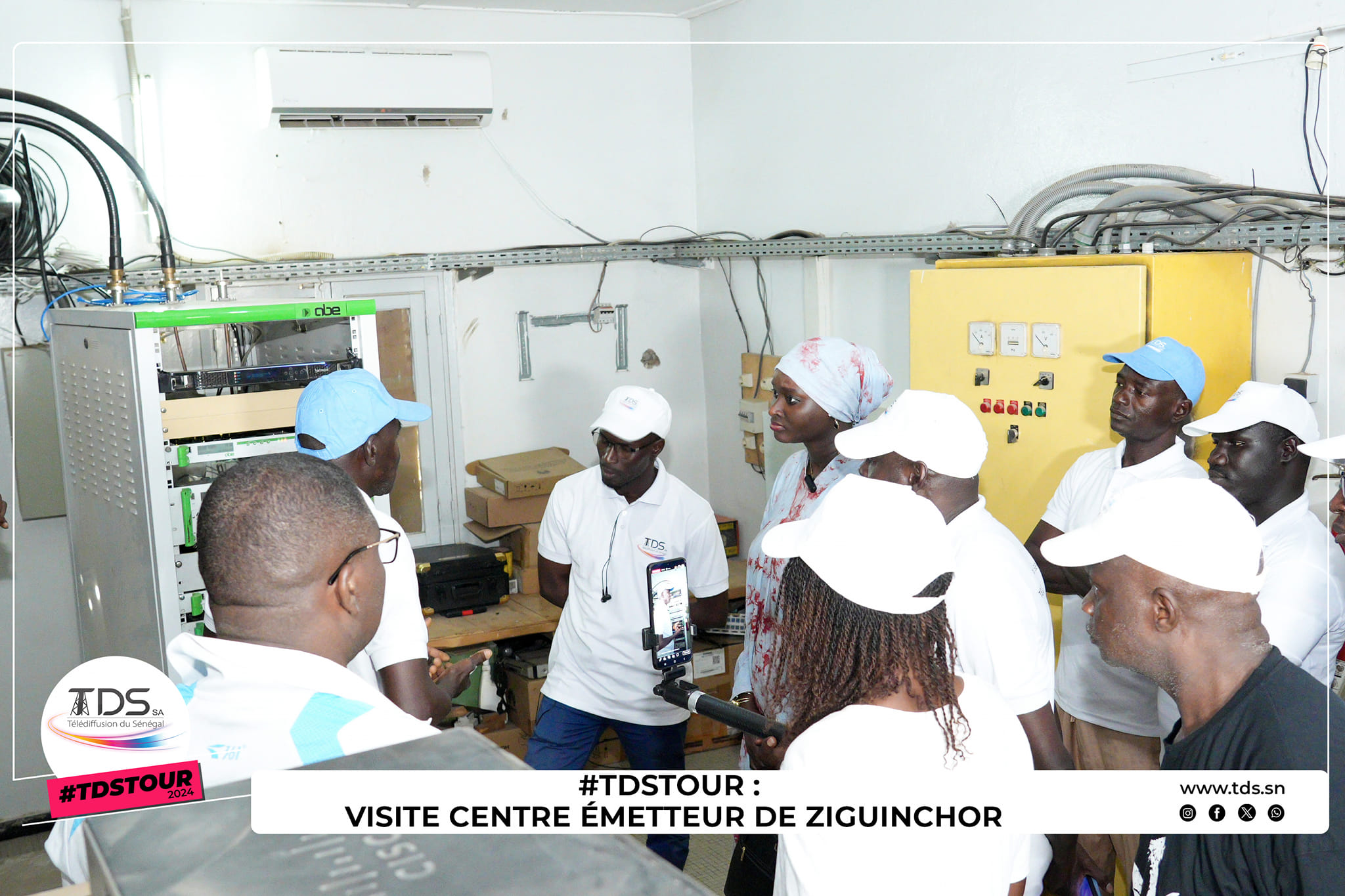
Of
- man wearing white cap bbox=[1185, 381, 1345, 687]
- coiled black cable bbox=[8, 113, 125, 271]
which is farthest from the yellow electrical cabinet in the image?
coiled black cable bbox=[8, 113, 125, 271]

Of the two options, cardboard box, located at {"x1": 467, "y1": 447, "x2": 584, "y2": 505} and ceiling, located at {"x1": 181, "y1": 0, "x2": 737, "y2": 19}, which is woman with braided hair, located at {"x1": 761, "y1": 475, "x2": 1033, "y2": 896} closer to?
cardboard box, located at {"x1": 467, "y1": 447, "x2": 584, "y2": 505}

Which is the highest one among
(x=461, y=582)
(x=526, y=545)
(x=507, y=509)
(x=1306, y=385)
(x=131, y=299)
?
(x=131, y=299)

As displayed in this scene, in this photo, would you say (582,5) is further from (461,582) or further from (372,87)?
(461,582)

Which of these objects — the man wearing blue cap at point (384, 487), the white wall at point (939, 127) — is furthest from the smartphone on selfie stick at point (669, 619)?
the white wall at point (939, 127)

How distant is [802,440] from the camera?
287 centimetres

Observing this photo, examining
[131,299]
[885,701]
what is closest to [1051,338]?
[885,701]

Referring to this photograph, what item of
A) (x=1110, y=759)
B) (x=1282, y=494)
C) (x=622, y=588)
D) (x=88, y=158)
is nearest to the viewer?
(x=1282, y=494)

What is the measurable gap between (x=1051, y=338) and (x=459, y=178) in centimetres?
288

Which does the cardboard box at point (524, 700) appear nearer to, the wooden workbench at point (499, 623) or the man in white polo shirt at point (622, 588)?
the wooden workbench at point (499, 623)

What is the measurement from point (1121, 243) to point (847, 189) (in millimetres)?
1590

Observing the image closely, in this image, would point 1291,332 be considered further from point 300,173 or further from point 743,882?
point 300,173

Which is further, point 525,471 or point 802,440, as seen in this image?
point 525,471

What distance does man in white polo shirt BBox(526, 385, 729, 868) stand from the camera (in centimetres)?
309

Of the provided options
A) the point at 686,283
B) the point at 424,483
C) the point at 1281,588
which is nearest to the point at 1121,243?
the point at 1281,588
